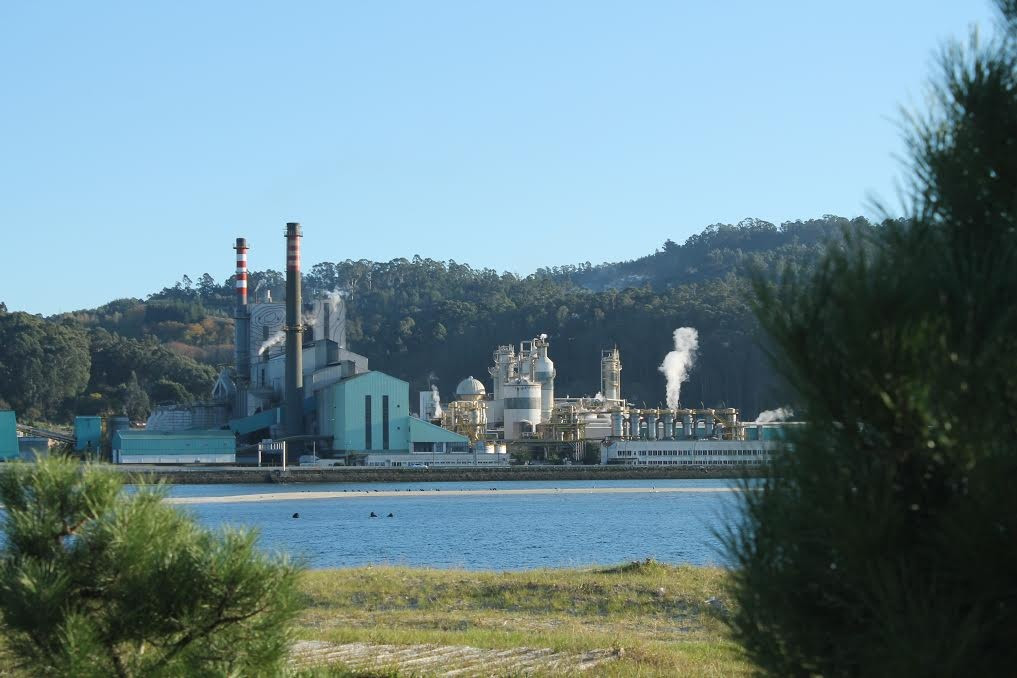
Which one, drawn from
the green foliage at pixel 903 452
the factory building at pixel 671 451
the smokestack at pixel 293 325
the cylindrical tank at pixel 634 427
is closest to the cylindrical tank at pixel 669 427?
the factory building at pixel 671 451

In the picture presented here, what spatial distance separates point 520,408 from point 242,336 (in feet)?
64.5

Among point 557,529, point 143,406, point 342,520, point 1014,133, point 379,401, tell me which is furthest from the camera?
point 143,406

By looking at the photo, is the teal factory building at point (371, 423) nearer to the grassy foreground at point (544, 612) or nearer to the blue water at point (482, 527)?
the blue water at point (482, 527)

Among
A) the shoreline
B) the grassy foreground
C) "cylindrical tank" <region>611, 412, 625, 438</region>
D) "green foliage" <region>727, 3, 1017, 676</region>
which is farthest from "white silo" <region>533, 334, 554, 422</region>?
"green foliage" <region>727, 3, 1017, 676</region>

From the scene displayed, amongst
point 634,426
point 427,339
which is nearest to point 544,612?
point 634,426

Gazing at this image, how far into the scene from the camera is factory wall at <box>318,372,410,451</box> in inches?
3049

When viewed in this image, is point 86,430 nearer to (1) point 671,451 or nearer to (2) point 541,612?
(1) point 671,451

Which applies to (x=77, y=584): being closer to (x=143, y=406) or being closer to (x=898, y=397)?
(x=898, y=397)

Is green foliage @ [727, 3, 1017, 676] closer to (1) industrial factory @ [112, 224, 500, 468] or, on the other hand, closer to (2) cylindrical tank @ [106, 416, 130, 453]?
(1) industrial factory @ [112, 224, 500, 468]

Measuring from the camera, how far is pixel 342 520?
47906 mm

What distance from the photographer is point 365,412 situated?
7850cm

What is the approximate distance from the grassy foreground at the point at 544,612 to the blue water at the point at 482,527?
1080 mm

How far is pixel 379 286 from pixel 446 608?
157m

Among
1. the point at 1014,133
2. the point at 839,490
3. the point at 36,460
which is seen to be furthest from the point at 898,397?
the point at 36,460
